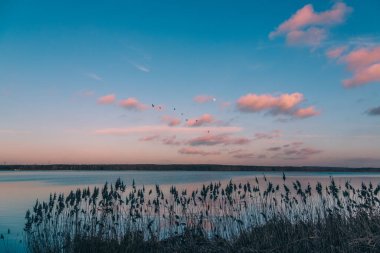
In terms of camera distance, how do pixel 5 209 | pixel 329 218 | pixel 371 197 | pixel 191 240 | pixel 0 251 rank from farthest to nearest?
1. pixel 5 209
2. pixel 0 251
3. pixel 371 197
4. pixel 329 218
5. pixel 191 240

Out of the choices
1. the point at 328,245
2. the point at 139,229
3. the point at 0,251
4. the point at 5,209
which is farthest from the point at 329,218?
the point at 5,209

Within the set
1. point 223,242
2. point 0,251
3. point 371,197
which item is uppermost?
point 371,197

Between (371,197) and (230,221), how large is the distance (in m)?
4.38

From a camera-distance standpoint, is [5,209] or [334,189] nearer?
[334,189]

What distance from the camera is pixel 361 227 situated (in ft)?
32.8

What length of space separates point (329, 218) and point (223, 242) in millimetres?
3169

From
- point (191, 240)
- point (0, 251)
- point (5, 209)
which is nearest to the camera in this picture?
point (191, 240)

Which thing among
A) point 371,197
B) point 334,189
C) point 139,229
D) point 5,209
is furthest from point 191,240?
point 5,209

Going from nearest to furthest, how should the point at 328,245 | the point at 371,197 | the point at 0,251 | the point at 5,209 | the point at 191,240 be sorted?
1. the point at 328,245
2. the point at 191,240
3. the point at 371,197
4. the point at 0,251
5. the point at 5,209

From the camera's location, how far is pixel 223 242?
9555 millimetres

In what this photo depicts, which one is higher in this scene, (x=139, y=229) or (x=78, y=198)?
(x=78, y=198)

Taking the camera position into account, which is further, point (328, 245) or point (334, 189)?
point (334, 189)

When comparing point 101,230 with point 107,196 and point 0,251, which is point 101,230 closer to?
point 107,196

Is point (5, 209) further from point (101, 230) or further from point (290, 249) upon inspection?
point (290, 249)
